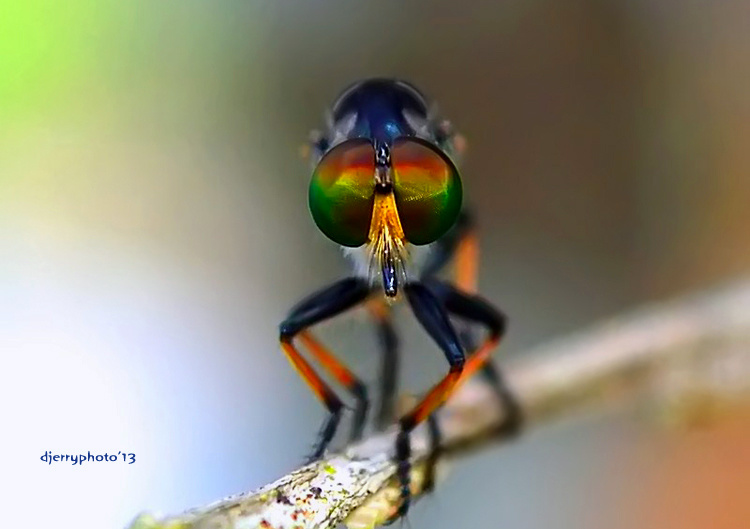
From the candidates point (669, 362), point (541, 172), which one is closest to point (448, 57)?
point (541, 172)

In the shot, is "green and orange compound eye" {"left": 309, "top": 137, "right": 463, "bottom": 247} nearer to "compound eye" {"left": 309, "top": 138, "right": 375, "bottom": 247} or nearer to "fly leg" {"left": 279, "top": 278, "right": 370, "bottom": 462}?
"compound eye" {"left": 309, "top": 138, "right": 375, "bottom": 247}

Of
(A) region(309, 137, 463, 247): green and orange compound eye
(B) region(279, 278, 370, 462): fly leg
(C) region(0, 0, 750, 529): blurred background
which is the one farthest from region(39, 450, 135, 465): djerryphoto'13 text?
(A) region(309, 137, 463, 247): green and orange compound eye

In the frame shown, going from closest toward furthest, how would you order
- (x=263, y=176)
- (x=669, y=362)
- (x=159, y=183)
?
(x=669, y=362) < (x=159, y=183) < (x=263, y=176)

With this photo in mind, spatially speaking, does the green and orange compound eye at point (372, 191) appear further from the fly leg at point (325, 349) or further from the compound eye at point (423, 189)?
the fly leg at point (325, 349)

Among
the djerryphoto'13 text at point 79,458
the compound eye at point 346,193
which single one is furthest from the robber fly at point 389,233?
the djerryphoto'13 text at point 79,458

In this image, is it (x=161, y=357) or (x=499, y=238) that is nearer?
(x=161, y=357)

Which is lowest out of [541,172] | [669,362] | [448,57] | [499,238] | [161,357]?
[669,362]

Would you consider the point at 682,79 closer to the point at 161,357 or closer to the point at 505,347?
the point at 505,347

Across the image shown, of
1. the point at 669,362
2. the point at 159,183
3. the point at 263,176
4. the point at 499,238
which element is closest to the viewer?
the point at 669,362
